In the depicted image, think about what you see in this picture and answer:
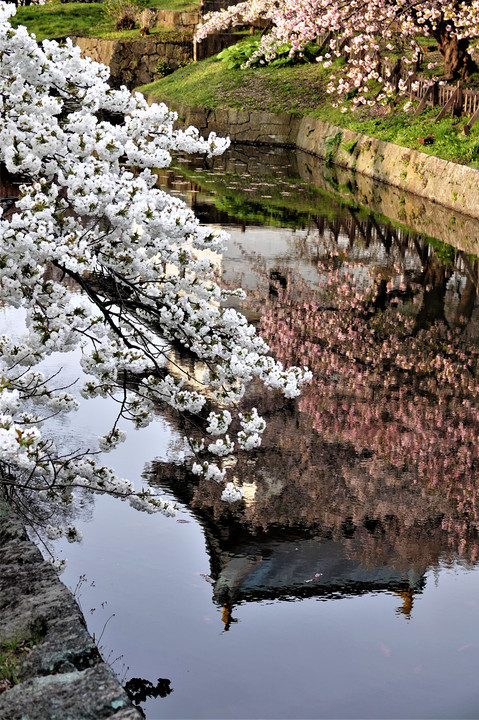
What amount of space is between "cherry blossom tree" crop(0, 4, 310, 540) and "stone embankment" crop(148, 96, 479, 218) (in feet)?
43.2

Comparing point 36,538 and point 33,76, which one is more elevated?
point 33,76

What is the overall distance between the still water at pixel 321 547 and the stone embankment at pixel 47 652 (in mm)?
580

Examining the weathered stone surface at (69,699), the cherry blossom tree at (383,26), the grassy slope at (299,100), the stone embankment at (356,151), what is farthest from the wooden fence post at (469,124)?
the weathered stone surface at (69,699)

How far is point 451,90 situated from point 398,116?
147 cm

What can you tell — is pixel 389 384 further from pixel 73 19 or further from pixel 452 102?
pixel 73 19

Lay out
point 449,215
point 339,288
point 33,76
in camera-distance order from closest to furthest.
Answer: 1. point 33,76
2. point 339,288
3. point 449,215

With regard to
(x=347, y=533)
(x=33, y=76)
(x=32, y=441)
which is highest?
(x=33, y=76)

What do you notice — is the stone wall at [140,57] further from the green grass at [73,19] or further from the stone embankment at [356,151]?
the stone embankment at [356,151]

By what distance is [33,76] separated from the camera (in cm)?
476

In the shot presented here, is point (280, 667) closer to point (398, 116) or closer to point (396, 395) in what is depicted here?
point (396, 395)

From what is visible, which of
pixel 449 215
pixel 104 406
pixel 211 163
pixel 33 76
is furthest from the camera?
pixel 211 163

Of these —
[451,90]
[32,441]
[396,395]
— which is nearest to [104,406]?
[396,395]

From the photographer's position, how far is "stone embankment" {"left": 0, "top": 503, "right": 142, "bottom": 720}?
12.1 feet

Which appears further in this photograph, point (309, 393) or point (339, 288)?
point (339, 288)
